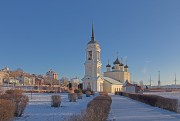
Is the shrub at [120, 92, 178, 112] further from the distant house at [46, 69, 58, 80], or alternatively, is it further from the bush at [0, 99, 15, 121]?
the distant house at [46, 69, 58, 80]

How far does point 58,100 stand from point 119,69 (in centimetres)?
9044

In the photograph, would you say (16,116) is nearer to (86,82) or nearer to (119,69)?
(86,82)

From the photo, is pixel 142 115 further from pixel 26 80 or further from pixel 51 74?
pixel 51 74

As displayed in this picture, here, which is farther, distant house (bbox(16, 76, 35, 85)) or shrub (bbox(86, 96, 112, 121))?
distant house (bbox(16, 76, 35, 85))

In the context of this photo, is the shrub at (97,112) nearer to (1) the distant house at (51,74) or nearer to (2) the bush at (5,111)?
(2) the bush at (5,111)

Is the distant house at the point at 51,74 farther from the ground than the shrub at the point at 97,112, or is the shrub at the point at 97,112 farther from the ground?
the distant house at the point at 51,74

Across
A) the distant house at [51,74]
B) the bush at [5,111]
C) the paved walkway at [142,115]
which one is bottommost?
the paved walkway at [142,115]

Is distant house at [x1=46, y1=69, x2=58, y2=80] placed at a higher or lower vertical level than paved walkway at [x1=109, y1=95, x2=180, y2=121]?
higher

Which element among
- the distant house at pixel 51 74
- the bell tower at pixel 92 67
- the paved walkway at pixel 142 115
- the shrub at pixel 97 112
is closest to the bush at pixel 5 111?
the shrub at pixel 97 112

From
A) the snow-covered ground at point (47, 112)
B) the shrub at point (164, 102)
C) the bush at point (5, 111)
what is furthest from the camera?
the shrub at point (164, 102)

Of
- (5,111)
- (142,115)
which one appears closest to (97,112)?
(5,111)

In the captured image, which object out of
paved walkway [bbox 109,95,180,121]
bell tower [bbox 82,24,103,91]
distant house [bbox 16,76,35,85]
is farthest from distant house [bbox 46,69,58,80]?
paved walkway [bbox 109,95,180,121]

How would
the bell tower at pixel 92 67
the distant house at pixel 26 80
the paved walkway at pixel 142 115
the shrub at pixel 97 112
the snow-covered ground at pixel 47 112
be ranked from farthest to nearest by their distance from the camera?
the distant house at pixel 26 80
the bell tower at pixel 92 67
the paved walkway at pixel 142 115
the snow-covered ground at pixel 47 112
the shrub at pixel 97 112

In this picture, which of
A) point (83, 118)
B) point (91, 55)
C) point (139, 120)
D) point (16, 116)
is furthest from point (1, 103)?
point (91, 55)
